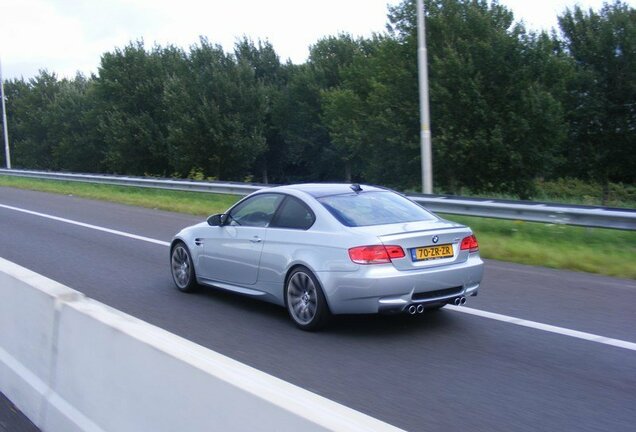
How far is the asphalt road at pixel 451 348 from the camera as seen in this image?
4727 millimetres

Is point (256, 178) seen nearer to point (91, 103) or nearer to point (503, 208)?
point (91, 103)

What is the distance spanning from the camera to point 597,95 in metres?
35.7

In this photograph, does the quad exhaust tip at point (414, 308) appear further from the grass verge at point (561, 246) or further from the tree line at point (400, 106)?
the tree line at point (400, 106)

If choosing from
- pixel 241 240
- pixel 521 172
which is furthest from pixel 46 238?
pixel 521 172

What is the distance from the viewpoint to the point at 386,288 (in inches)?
246

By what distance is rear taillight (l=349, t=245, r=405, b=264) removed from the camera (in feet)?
20.7

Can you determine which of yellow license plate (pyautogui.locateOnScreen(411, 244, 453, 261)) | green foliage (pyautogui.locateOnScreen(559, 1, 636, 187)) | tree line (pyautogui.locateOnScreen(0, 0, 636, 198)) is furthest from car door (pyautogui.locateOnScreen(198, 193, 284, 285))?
green foliage (pyautogui.locateOnScreen(559, 1, 636, 187))

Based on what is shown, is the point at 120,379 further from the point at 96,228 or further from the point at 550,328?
the point at 96,228

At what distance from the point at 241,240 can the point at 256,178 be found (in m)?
53.2

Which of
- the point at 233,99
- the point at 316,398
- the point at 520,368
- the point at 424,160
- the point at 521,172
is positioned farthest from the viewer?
the point at 233,99

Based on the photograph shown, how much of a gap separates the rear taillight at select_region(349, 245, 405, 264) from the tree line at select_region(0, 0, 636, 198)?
82.1 ft

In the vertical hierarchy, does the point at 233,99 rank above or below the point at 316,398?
above

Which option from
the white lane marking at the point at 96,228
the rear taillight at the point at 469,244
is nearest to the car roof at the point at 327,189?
the rear taillight at the point at 469,244

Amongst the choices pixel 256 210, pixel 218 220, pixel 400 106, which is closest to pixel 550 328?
pixel 256 210
